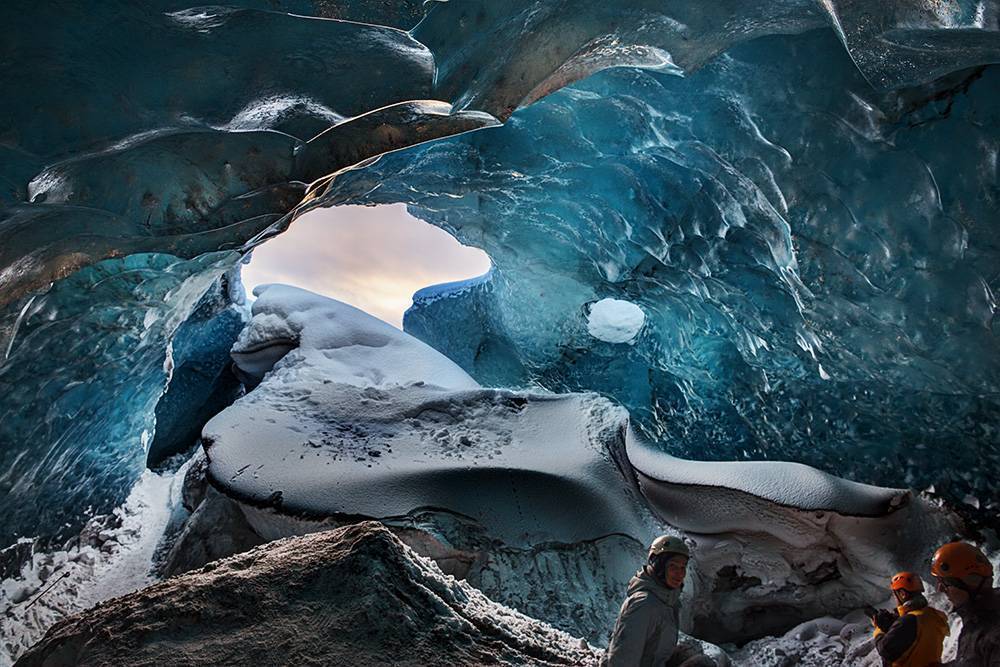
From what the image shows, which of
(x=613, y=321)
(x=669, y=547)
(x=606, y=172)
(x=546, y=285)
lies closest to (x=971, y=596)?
(x=669, y=547)

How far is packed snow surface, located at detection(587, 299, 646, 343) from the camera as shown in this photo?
19.8 ft

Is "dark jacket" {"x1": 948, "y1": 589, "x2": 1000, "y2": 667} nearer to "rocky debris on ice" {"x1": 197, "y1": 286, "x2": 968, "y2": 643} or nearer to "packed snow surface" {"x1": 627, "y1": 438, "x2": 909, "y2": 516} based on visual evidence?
"rocky debris on ice" {"x1": 197, "y1": 286, "x2": 968, "y2": 643}

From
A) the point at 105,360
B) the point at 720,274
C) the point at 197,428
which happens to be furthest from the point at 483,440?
the point at 197,428

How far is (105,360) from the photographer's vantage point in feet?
14.7

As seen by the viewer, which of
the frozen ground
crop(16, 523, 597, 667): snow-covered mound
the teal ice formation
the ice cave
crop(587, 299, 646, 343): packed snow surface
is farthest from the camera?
crop(587, 299, 646, 343): packed snow surface

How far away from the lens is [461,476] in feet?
13.2

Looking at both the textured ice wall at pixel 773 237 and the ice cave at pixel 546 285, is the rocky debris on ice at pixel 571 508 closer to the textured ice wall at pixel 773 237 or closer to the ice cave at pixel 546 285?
the ice cave at pixel 546 285

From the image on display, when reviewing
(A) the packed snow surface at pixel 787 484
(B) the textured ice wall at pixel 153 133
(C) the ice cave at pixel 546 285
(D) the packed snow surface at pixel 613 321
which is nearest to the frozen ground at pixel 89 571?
(C) the ice cave at pixel 546 285

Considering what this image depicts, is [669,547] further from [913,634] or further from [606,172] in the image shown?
[606,172]

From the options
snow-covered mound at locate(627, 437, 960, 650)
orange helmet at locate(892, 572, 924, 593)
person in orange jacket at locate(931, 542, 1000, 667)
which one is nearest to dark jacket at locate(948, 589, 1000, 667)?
person in orange jacket at locate(931, 542, 1000, 667)

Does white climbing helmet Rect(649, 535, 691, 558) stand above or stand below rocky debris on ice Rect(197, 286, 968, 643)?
above

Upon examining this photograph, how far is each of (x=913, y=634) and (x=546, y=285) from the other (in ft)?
13.2

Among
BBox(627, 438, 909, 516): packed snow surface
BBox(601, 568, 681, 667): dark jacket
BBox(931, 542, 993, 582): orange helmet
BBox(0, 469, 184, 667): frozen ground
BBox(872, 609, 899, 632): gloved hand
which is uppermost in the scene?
BBox(931, 542, 993, 582): orange helmet

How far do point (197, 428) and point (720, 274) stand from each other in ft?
17.3
